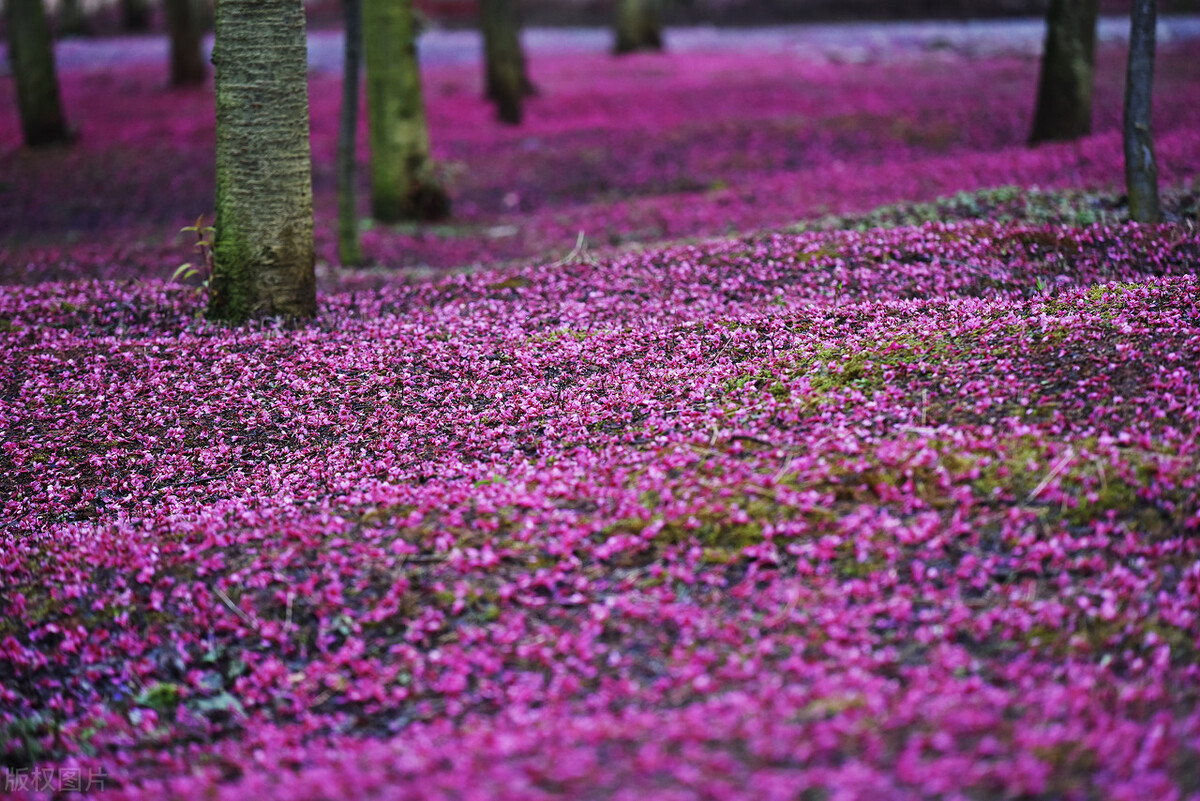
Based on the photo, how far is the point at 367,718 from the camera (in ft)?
13.0

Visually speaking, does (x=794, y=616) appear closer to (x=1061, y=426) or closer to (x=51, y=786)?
(x=1061, y=426)

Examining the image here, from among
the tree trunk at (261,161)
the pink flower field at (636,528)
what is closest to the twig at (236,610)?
the pink flower field at (636,528)

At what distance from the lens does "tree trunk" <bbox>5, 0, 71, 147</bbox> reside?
1961cm

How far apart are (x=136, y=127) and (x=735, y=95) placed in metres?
16.1

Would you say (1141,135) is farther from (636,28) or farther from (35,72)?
(636,28)

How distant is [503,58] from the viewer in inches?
938

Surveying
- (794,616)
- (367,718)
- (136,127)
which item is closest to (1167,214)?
(794,616)

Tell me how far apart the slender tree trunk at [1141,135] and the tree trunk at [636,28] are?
92.9ft

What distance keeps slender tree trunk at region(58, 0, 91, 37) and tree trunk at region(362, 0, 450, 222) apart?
37.6 meters

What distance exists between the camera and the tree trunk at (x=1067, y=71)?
14000mm

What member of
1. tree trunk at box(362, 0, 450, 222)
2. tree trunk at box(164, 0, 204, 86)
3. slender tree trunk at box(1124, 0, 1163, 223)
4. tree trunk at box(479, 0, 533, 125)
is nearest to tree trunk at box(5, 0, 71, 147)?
tree trunk at box(164, 0, 204, 86)

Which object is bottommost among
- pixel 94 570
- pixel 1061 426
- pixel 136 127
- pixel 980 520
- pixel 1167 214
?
pixel 94 570

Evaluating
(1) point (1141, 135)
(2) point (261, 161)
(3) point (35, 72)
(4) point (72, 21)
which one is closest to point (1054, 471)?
(1) point (1141, 135)

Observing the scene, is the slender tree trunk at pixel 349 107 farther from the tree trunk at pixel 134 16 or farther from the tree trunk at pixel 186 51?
the tree trunk at pixel 134 16
